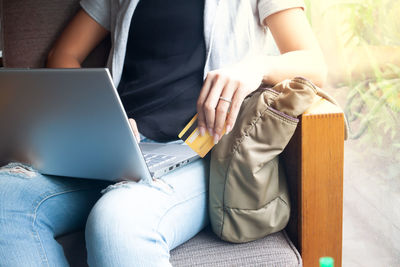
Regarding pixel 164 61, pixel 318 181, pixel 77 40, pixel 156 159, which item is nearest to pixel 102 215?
pixel 156 159

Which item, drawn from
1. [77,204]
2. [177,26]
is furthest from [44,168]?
[177,26]

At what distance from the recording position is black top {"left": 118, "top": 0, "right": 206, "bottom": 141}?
101 cm

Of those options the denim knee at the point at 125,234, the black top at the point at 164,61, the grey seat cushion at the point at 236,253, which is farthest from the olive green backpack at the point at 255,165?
the black top at the point at 164,61

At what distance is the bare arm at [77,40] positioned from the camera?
1.23 metres

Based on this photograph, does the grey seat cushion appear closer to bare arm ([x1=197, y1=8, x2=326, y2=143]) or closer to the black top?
bare arm ([x1=197, y1=8, x2=326, y2=143])

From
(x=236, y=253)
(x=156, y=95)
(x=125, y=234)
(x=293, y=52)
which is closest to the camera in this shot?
(x=125, y=234)

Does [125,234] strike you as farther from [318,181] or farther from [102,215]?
[318,181]

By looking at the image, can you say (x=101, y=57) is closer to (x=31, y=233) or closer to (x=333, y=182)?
(x=31, y=233)

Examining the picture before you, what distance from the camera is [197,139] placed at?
0.73 m

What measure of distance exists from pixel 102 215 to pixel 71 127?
15 cm

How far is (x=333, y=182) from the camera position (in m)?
0.77

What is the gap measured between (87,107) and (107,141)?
62 millimetres

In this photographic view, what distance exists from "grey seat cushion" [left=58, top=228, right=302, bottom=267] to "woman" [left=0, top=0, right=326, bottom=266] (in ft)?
0.09

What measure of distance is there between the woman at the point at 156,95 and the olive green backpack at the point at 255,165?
1.5 inches
